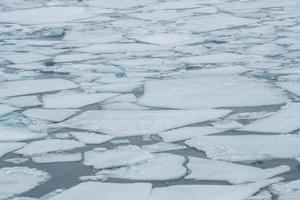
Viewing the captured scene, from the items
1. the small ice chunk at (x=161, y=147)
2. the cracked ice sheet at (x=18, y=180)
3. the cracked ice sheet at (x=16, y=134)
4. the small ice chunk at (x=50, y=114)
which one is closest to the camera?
the cracked ice sheet at (x=18, y=180)

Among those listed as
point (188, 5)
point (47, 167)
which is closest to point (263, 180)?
point (47, 167)

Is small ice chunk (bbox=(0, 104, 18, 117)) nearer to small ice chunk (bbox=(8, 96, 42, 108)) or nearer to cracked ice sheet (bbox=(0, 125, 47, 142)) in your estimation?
small ice chunk (bbox=(8, 96, 42, 108))

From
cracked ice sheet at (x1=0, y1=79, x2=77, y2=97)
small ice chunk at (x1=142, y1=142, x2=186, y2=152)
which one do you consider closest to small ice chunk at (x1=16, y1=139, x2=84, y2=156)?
small ice chunk at (x1=142, y1=142, x2=186, y2=152)

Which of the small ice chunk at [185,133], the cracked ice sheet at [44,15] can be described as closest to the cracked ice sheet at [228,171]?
the small ice chunk at [185,133]

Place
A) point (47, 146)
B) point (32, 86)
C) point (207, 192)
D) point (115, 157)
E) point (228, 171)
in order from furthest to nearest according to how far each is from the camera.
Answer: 1. point (32, 86)
2. point (47, 146)
3. point (115, 157)
4. point (228, 171)
5. point (207, 192)

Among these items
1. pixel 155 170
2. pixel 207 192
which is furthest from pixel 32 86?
pixel 207 192

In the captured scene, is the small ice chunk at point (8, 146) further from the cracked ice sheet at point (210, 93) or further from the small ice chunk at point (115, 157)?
the cracked ice sheet at point (210, 93)

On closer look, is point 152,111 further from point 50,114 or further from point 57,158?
point 57,158
